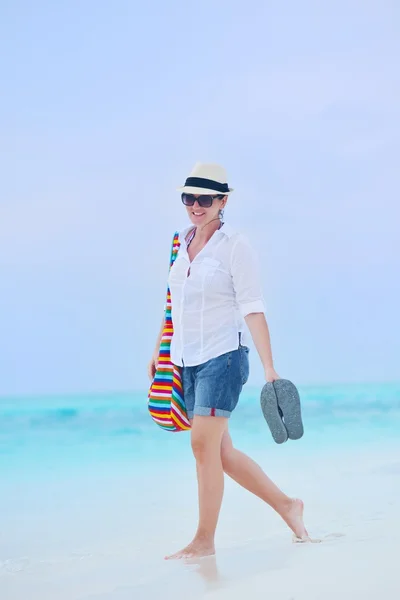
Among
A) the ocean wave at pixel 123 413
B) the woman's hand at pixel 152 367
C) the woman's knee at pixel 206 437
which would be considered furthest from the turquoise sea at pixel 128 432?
the woman's knee at pixel 206 437

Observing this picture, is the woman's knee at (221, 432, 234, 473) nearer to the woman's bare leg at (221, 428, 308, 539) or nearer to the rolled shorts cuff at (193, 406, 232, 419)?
the woman's bare leg at (221, 428, 308, 539)

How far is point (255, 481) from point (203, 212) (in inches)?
41.2

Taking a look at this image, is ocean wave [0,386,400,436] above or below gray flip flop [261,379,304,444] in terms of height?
below

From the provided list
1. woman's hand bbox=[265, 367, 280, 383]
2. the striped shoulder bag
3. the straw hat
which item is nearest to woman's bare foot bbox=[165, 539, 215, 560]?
the striped shoulder bag

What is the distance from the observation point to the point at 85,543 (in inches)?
172

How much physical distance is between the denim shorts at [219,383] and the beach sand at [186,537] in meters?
0.54

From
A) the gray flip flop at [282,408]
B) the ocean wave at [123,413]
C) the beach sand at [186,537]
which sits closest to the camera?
the beach sand at [186,537]

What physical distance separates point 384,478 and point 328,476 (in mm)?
533

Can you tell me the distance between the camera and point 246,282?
3400mm

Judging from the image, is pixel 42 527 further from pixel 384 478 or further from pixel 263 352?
pixel 384 478

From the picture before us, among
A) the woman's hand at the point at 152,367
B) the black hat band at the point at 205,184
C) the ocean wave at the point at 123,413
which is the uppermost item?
the black hat band at the point at 205,184

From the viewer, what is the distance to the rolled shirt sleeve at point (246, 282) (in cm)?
340

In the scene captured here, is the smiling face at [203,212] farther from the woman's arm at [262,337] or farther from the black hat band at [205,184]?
the woman's arm at [262,337]

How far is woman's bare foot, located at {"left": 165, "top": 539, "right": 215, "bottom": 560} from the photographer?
3420 millimetres
